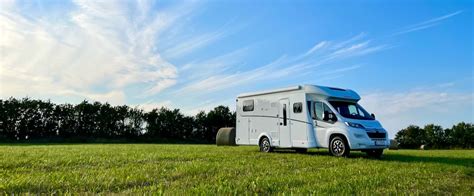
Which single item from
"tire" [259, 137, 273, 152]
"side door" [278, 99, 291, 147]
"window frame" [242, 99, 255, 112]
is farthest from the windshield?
"window frame" [242, 99, 255, 112]

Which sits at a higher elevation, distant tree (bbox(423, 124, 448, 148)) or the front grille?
distant tree (bbox(423, 124, 448, 148))

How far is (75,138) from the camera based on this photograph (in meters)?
47.8

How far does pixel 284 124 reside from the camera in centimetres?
1544

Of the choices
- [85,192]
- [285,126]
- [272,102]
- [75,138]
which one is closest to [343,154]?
[285,126]

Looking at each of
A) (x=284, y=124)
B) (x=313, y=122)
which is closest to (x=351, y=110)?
(x=313, y=122)

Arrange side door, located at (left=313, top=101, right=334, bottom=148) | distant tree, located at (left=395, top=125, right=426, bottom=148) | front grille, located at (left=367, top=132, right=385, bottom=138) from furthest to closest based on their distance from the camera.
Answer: distant tree, located at (left=395, top=125, right=426, bottom=148) → side door, located at (left=313, top=101, right=334, bottom=148) → front grille, located at (left=367, top=132, right=385, bottom=138)

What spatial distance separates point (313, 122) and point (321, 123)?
37cm

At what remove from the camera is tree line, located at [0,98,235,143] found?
4853 centimetres

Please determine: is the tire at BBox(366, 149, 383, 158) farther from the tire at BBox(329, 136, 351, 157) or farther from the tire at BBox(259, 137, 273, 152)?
the tire at BBox(259, 137, 273, 152)

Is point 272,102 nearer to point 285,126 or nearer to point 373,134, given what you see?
point 285,126

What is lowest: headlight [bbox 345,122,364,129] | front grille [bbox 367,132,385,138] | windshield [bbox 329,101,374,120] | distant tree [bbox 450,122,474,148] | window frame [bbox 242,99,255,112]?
front grille [bbox 367,132,385,138]

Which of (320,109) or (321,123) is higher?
(320,109)

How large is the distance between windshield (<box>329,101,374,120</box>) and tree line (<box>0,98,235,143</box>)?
133 feet

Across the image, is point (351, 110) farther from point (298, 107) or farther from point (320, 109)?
point (298, 107)
